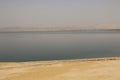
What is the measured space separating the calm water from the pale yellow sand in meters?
0.37

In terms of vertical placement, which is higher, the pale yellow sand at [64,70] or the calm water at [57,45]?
the calm water at [57,45]

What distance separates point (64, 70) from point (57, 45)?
0.64 metres

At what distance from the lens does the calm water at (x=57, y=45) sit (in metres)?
1.00

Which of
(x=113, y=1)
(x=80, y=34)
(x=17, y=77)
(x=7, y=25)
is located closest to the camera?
(x=17, y=77)

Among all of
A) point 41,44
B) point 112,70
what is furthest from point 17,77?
point 41,44

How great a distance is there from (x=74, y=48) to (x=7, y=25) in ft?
1.47

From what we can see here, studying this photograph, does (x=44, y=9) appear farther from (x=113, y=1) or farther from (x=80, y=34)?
(x=113, y=1)

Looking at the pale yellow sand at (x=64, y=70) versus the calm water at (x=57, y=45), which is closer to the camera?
the pale yellow sand at (x=64, y=70)

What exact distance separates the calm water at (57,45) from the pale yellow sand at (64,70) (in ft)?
1.23

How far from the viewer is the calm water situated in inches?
39.5

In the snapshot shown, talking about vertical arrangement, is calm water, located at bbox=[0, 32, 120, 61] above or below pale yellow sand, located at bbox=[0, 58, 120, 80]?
above

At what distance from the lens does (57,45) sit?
1.17 m

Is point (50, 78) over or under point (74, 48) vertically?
under

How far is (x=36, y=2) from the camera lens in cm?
105
